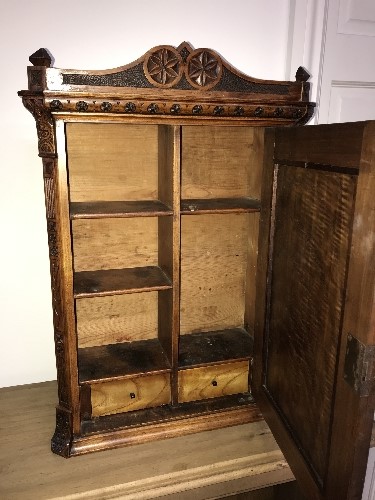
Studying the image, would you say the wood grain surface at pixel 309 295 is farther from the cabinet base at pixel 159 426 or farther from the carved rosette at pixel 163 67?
the carved rosette at pixel 163 67

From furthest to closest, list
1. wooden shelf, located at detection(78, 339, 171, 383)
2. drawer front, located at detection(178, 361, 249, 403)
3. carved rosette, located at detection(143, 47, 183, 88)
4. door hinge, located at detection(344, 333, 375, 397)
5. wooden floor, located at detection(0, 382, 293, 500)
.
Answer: drawer front, located at detection(178, 361, 249, 403)
wooden shelf, located at detection(78, 339, 171, 383)
wooden floor, located at detection(0, 382, 293, 500)
carved rosette, located at detection(143, 47, 183, 88)
door hinge, located at detection(344, 333, 375, 397)

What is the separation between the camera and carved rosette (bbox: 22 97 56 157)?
54.5 inches

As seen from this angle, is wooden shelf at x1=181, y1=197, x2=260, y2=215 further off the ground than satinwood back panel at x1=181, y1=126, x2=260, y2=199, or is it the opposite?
satinwood back panel at x1=181, y1=126, x2=260, y2=199

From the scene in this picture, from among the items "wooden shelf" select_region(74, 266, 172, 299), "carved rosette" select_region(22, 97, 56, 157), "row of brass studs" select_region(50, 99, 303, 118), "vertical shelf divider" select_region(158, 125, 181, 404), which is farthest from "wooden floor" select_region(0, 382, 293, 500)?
"row of brass studs" select_region(50, 99, 303, 118)

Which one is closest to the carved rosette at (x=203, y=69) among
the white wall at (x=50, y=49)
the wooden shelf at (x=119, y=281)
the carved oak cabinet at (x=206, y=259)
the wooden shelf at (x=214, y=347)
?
the carved oak cabinet at (x=206, y=259)

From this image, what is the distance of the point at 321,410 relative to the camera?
4.30 ft

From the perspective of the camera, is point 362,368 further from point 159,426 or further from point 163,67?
point 163,67

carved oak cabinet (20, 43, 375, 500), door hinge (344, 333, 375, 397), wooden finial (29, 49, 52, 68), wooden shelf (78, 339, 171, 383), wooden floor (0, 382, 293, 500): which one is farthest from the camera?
wooden shelf (78, 339, 171, 383)

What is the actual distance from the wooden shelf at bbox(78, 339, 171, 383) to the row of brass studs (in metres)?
1.15

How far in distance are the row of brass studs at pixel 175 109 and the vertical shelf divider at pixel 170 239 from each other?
11 cm

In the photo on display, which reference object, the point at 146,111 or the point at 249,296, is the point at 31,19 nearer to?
the point at 146,111

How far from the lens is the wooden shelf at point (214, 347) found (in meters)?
1.94

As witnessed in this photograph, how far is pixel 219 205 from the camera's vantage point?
1.88 meters

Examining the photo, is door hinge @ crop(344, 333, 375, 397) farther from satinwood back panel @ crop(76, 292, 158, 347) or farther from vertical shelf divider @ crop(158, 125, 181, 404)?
satinwood back panel @ crop(76, 292, 158, 347)
